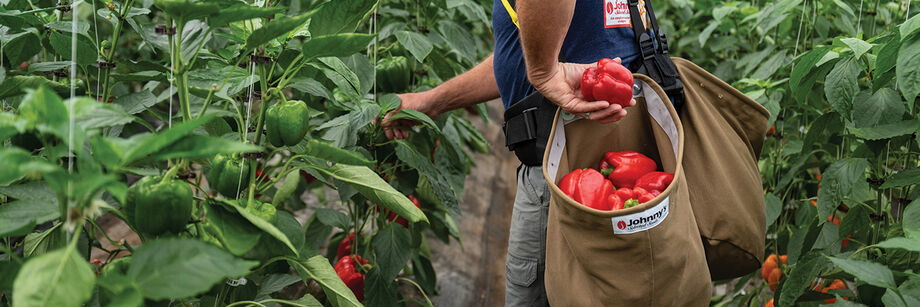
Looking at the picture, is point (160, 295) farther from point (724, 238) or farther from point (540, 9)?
point (724, 238)

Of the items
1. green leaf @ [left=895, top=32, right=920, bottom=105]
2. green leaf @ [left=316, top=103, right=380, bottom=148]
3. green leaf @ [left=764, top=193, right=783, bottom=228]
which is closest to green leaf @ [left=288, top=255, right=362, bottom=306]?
green leaf @ [left=316, top=103, right=380, bottom=148]

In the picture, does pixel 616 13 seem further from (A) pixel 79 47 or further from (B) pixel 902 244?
(A) pixel 79 47

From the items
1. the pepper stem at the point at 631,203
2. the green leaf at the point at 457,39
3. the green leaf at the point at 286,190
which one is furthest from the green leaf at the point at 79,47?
the green leaf at the point at 457,39

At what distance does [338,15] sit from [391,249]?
100 cm

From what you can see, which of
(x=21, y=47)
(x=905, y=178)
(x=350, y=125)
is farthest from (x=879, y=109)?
(x=21, y=47)

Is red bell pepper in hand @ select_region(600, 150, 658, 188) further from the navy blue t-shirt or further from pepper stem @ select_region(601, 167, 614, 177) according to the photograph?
the navy blue t-shirt

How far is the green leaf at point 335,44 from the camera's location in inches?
41.3

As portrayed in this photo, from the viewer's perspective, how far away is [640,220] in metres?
1.28

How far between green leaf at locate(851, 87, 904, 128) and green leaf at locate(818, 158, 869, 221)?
147 mm

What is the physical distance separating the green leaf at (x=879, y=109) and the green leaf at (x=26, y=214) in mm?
1675

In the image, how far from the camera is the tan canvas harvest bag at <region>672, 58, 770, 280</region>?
1.53 meters

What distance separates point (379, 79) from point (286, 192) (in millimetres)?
442

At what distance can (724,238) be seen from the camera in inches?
60.6

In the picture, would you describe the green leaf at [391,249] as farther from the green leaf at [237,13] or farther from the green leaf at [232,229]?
the green leaf at [237,13]
